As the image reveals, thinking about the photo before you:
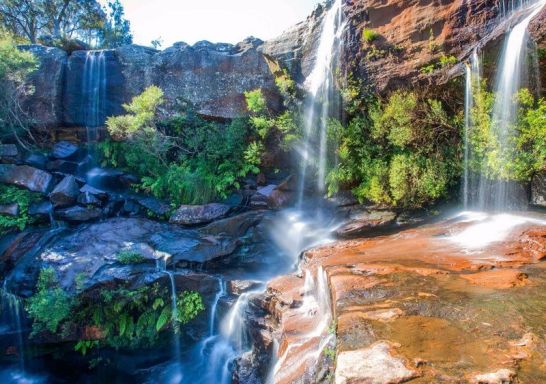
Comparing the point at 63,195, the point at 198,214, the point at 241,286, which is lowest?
the point at 241,286

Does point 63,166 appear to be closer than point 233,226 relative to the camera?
No

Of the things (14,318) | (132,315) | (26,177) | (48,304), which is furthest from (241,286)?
(26,177)

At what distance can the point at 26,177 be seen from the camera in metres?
11.0

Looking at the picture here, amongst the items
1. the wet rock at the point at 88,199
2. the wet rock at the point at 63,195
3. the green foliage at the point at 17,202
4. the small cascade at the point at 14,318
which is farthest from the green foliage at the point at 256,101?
the small cascade at the point at 14,318

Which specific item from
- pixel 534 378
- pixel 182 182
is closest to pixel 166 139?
pixel 182 182

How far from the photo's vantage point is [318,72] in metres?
12.1

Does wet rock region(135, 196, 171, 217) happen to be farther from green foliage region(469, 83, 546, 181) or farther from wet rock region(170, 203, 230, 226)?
green foliage region(469, 83, 546, 181)

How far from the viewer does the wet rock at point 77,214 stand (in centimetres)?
1027

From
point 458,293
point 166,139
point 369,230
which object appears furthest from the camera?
point 166,139

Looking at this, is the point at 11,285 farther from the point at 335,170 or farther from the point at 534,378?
the point at 534,378

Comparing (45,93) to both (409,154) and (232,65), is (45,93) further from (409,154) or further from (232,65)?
(409,154)

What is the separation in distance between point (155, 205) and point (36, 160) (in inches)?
212

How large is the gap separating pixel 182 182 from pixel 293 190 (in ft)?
12.8

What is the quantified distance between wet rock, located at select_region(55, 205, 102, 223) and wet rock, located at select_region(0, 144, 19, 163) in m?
3.70
